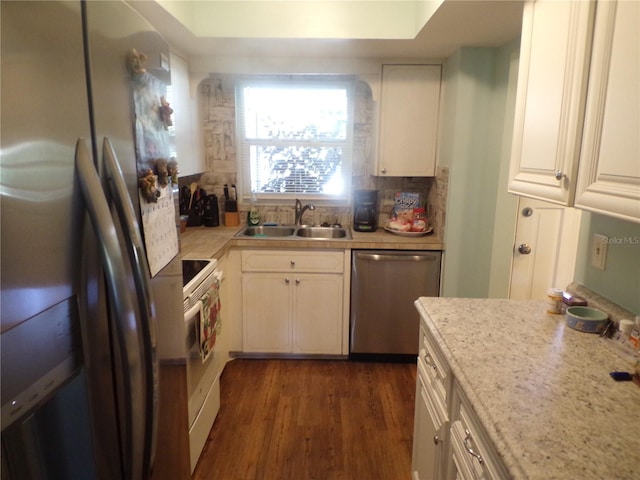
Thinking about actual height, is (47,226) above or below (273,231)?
above

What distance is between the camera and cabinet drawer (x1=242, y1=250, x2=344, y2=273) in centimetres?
293

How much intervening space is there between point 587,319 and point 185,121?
2501 mm

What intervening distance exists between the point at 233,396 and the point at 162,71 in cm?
214

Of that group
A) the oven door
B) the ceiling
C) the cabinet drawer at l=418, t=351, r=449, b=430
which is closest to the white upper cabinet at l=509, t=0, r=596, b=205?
the ceiling

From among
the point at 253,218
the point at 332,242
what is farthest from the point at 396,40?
the point at 253,218

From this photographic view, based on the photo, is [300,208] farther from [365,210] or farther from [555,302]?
[555,302]

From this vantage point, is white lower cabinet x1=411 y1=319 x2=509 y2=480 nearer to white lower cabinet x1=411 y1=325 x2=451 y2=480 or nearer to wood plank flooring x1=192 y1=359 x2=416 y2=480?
white lower cabinet x1=411 y1=325 x2=451 y2=480

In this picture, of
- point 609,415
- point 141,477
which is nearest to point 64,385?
point 141,477

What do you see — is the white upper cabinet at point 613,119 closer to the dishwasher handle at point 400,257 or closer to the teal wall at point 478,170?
the teal wall at point 478,170

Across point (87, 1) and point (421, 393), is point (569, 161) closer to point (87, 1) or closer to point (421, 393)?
point (421, 393)

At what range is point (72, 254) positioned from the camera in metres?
0.67

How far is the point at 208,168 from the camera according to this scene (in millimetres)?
3424

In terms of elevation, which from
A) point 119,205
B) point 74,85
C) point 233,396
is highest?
point 74,85

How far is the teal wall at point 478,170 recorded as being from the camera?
257cm
